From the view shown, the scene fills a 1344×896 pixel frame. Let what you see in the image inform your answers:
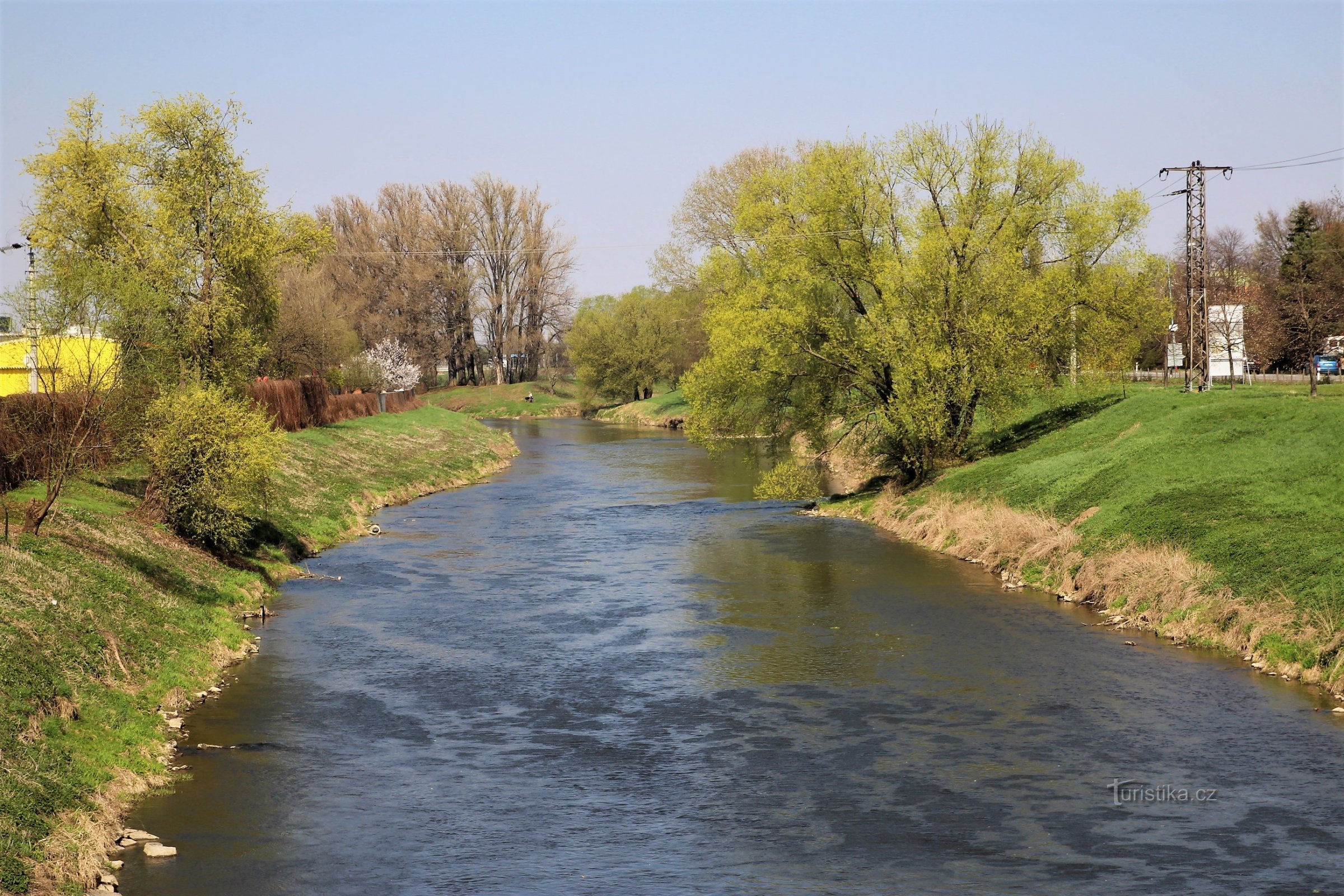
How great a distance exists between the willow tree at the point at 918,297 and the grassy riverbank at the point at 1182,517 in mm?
3180

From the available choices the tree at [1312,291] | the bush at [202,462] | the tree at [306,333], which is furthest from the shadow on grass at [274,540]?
the tree at [1312,291]

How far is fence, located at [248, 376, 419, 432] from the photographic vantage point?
54.7 meters

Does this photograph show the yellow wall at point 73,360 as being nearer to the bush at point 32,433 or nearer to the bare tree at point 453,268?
the bush at point 32,433

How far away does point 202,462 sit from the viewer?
2905 cm

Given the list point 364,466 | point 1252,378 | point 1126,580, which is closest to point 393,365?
point 364,466

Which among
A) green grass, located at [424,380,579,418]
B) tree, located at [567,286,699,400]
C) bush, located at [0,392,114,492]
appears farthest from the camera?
green grass, located at [424,380,579,418]

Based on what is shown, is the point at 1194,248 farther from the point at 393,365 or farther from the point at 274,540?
the point at 393,365

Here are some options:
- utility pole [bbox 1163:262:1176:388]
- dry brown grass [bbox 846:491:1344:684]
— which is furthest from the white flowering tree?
dry brown grass [bbox 846:491:1344:684]

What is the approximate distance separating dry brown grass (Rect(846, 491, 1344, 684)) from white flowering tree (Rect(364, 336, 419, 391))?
67.5 metres

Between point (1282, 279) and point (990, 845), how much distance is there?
256 ft

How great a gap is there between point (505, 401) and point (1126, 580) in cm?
10161

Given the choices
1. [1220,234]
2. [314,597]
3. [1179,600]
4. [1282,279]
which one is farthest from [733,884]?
[1220,234]

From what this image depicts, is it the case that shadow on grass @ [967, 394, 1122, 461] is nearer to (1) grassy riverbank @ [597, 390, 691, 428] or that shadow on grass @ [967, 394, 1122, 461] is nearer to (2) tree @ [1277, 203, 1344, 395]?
(2) tree @ [1277, 203, 1344, 395]

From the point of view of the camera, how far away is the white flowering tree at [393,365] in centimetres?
10200
